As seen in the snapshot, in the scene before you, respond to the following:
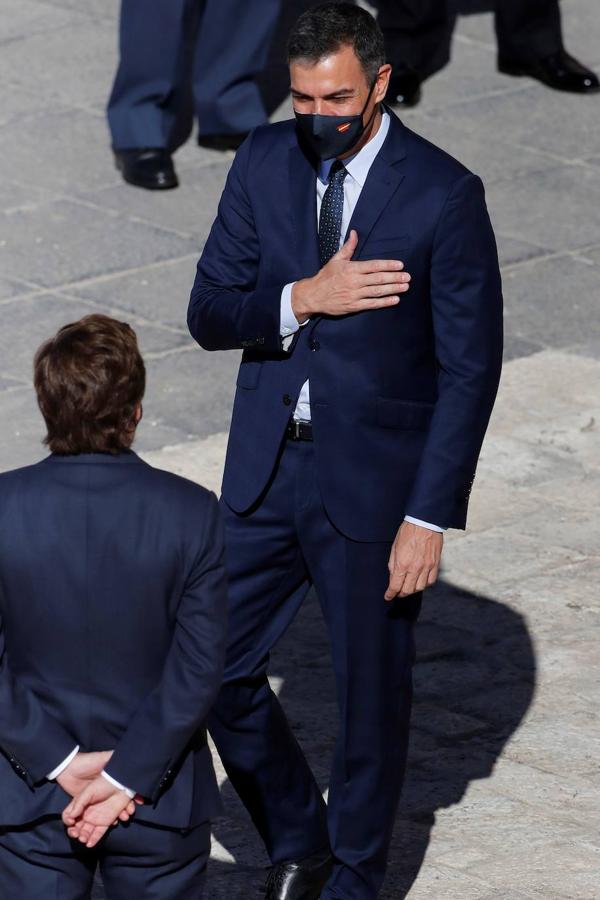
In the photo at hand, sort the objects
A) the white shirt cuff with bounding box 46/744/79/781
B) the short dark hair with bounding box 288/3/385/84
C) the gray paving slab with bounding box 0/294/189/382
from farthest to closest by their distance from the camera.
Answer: the gray paving slab with bounding box 0/294/189/382 → the short dark hair with bounding box 288/3/385/84 → the white shirt cuff with bounding box 46/744/79/781

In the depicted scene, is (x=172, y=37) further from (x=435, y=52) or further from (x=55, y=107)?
(x=435, y=52)

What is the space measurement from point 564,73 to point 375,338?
7.59m

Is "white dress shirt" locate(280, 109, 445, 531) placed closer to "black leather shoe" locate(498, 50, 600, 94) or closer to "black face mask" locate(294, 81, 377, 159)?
"black face mask" locate(294, 81, 377, 159)

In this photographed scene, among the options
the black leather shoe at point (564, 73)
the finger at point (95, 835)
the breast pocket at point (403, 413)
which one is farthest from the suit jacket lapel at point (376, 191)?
the black leather shoe at point (564, 73)

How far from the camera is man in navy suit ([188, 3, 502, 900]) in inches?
175

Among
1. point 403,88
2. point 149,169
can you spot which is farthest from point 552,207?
point 149,169

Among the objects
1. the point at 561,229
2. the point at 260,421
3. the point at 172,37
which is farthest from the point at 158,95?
the point at 260,421

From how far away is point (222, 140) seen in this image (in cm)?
1069

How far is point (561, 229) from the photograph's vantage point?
33.1 ft

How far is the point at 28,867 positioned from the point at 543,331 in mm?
5667

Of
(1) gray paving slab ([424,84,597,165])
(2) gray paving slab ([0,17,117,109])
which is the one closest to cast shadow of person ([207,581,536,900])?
(1) gray paving slab ([424,84,597,165])

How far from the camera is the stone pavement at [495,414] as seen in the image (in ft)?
17.7

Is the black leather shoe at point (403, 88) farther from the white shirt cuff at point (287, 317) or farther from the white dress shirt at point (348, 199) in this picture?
the white shirt cuff at point (287, 317)

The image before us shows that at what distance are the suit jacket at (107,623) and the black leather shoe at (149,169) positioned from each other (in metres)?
6.61
